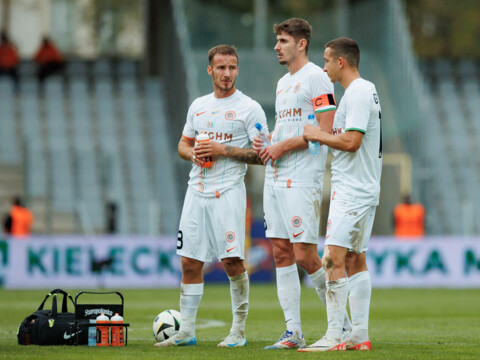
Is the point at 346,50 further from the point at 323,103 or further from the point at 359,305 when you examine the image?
the point at 359,305

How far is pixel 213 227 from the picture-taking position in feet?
28.1

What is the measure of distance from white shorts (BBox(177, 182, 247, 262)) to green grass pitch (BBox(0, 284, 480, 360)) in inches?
32.1

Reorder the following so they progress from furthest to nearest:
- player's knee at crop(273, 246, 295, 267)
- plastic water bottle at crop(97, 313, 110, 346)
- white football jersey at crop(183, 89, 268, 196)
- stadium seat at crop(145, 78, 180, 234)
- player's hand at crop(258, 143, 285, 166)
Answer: stadium seat at crop(145, 78, 180, 234) < white football jersey at crop(183, 89, 268, 196) < plastic water bottle at crop(97, 313, 110, 346) < player's knee at crop(273, 246, 295, 267) < player's hand at crop(258, 143, 285, 166)

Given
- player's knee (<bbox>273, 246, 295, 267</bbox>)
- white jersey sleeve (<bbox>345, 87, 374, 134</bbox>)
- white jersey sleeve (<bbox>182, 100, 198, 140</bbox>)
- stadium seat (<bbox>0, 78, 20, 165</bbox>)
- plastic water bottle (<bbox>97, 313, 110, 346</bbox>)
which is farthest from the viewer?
stadium seat (<bbox>0, 78, 20, 165</bbox>)

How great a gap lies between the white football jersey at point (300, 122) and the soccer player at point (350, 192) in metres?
0.32

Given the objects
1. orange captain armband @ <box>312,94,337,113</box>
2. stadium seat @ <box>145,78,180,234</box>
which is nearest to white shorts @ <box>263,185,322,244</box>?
orange captain armband @ <box>312,94,337,113</box>

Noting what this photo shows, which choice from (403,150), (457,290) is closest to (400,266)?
(457,290)

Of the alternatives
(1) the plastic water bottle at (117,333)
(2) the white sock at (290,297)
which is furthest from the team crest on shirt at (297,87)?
(1) the plastic water bottle at (117,333)

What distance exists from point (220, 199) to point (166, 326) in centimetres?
127

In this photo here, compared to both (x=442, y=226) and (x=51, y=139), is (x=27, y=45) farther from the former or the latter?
(x=442, y=226)

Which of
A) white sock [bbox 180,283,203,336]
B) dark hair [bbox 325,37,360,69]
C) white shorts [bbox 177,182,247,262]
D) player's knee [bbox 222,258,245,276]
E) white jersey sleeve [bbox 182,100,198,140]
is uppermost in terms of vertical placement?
dark hair [bbox 325,37,360,69]

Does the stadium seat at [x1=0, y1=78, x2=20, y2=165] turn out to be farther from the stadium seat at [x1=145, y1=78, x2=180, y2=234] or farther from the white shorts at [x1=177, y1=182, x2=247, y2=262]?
the white shorts at [x1=177, y1=182, x2=247, y2=262]

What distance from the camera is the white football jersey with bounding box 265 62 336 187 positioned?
8234 millimetres

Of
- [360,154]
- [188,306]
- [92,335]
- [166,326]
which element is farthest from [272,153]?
[92,335]
